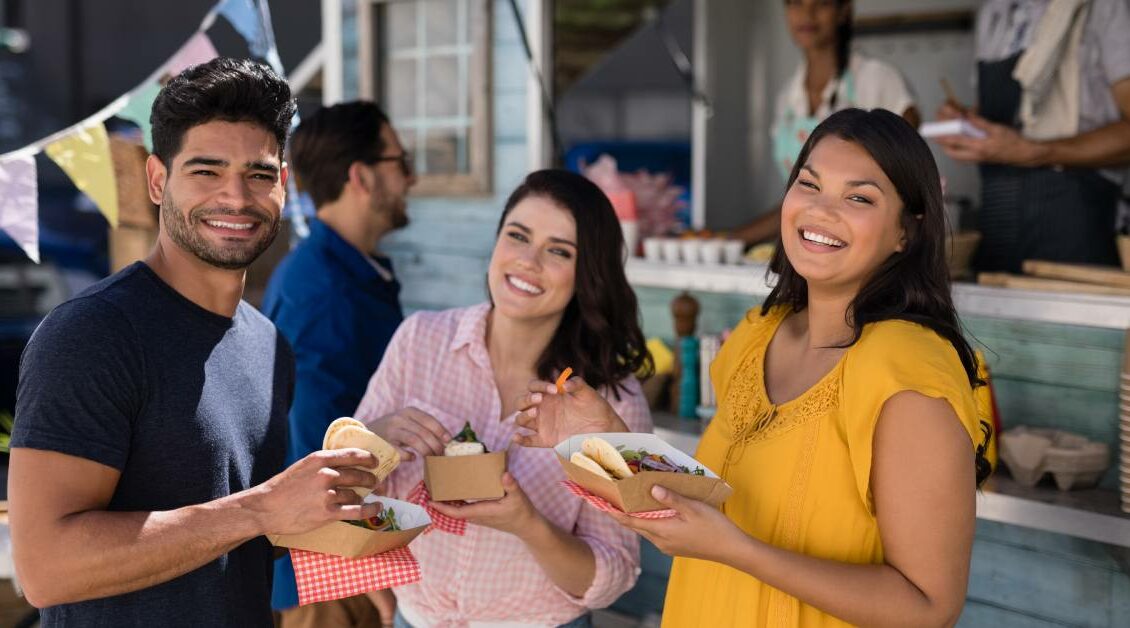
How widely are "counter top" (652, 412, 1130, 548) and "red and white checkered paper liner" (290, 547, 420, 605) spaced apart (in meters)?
1.58

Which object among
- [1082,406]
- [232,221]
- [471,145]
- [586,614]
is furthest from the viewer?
[471,145]

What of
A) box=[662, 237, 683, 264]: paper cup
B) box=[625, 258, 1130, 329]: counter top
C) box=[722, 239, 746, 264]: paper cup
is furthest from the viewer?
box=[662, 237, 683, 264]: paper cup

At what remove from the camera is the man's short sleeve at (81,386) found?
160 centimetres

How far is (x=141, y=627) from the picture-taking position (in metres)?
1.75

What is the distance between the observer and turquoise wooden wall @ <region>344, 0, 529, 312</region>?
15.6ft

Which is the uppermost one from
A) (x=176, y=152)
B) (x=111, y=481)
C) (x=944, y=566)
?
(x=176, y=152)

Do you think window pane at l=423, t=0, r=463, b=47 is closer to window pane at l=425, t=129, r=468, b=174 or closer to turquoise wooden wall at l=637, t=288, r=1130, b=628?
window pane at l=425, t=129, r=468, b=174

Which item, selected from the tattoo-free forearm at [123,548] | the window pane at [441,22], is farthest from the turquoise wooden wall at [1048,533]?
the window pane at [441,22]

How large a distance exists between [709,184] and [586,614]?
3.33 metres

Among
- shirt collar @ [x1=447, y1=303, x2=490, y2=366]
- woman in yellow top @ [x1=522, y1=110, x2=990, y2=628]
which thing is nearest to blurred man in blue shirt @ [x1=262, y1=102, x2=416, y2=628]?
Result: shirt collar @ [x1=447, y1=303, x2=490, y2=366]

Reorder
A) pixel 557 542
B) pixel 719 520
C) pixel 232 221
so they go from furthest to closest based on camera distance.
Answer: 1. pixel 557 542
2. pixel 232 221
3. pixel 719 520

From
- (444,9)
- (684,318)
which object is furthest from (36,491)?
(444,9)

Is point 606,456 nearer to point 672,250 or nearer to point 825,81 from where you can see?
point 672,250

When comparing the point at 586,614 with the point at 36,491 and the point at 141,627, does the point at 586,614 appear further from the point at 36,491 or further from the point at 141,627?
the point at 36,491
